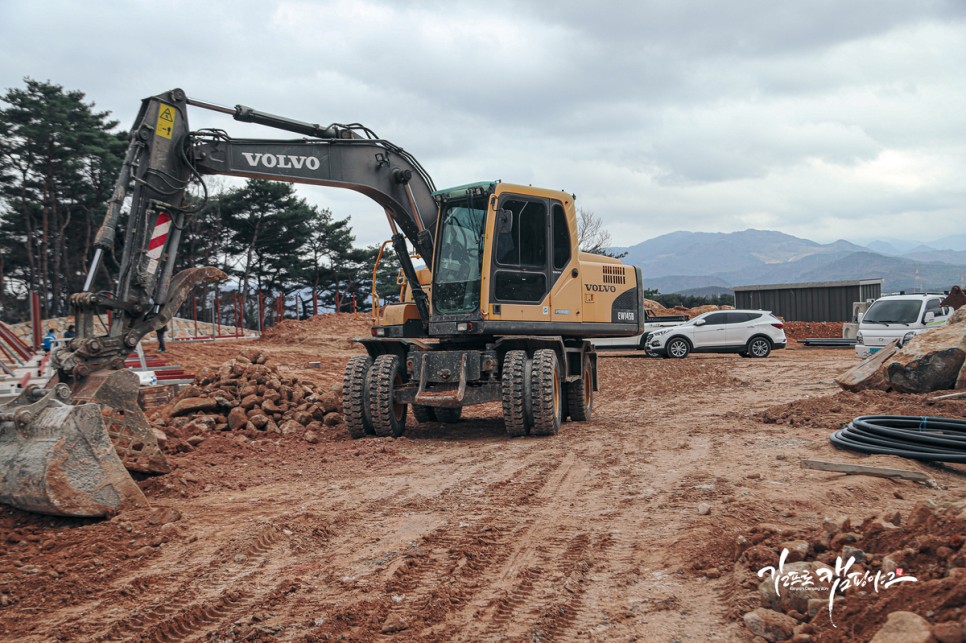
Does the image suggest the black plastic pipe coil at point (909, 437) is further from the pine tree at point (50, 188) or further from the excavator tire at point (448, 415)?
the pine tree at point (50, 188)

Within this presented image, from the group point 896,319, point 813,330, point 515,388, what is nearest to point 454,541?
point 515,388

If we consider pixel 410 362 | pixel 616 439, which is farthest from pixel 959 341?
pixel 410 362

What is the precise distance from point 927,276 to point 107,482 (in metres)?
227

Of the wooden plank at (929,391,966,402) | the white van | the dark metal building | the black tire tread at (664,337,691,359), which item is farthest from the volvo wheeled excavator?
the dark metal building

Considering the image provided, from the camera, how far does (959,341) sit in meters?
10.9

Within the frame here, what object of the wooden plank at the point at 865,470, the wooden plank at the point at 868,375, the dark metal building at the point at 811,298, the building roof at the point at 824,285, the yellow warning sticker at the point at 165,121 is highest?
the yellow warning sticker at the point at 165,121

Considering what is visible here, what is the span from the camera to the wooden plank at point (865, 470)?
6.11 m

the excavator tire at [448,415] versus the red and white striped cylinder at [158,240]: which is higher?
the red and white striped cylinder at [158,240]

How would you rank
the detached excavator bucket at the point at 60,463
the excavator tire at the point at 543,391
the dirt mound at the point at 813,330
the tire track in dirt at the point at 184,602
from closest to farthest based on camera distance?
the tire track in dirt at the point at 184,602, the detached excavator bucket at the point at 60,463, the excavator tire at the point at 543,391, the dirt mound at the point at 813,330

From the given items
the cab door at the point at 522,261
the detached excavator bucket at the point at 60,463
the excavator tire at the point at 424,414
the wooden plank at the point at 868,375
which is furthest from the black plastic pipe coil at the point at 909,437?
the detached excavator bucket at the point at 60,463

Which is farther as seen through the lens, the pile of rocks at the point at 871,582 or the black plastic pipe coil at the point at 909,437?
the black plastic pipe coil at the point at 909,437

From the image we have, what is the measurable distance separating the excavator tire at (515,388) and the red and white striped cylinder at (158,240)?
4171 millimetres

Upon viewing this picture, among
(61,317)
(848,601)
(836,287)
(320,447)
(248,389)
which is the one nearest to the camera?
(848,601)

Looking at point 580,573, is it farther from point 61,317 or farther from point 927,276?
point 927,276
